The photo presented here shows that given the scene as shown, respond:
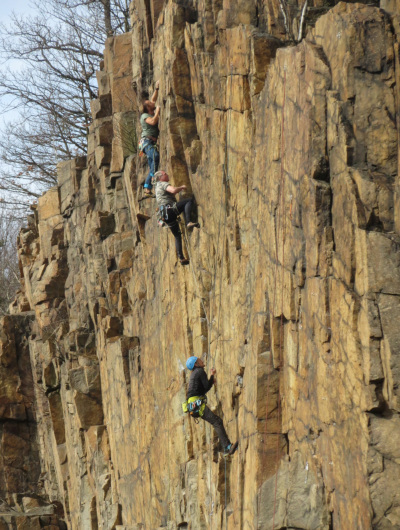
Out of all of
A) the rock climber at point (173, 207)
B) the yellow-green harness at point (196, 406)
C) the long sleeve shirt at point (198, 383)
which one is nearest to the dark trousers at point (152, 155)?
the rock climber at point (173, 207)

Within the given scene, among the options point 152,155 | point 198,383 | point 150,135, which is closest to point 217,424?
point 198,383

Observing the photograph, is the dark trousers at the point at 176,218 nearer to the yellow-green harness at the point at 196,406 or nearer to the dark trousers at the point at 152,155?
the dark trousers at the point at 152,155

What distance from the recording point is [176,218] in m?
14.3

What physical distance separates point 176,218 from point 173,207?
211 mm

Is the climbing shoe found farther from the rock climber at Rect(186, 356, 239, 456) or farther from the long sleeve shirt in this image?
the long sleeve shirt

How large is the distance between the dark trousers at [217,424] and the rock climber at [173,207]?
3.05 metres

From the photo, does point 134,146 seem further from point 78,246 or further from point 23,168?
point 23,168

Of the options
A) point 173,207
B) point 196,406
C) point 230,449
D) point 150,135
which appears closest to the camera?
point 230,449

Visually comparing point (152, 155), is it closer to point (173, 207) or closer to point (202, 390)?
point (173, 207)

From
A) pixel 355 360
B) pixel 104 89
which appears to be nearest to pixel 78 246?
pixel 104 89

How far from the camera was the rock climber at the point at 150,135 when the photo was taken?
52.2ft

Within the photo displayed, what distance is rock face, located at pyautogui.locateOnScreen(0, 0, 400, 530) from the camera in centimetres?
870

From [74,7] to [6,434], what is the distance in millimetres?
15379

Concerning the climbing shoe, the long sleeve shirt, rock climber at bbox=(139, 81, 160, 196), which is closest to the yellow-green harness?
the long sleeve shirt
